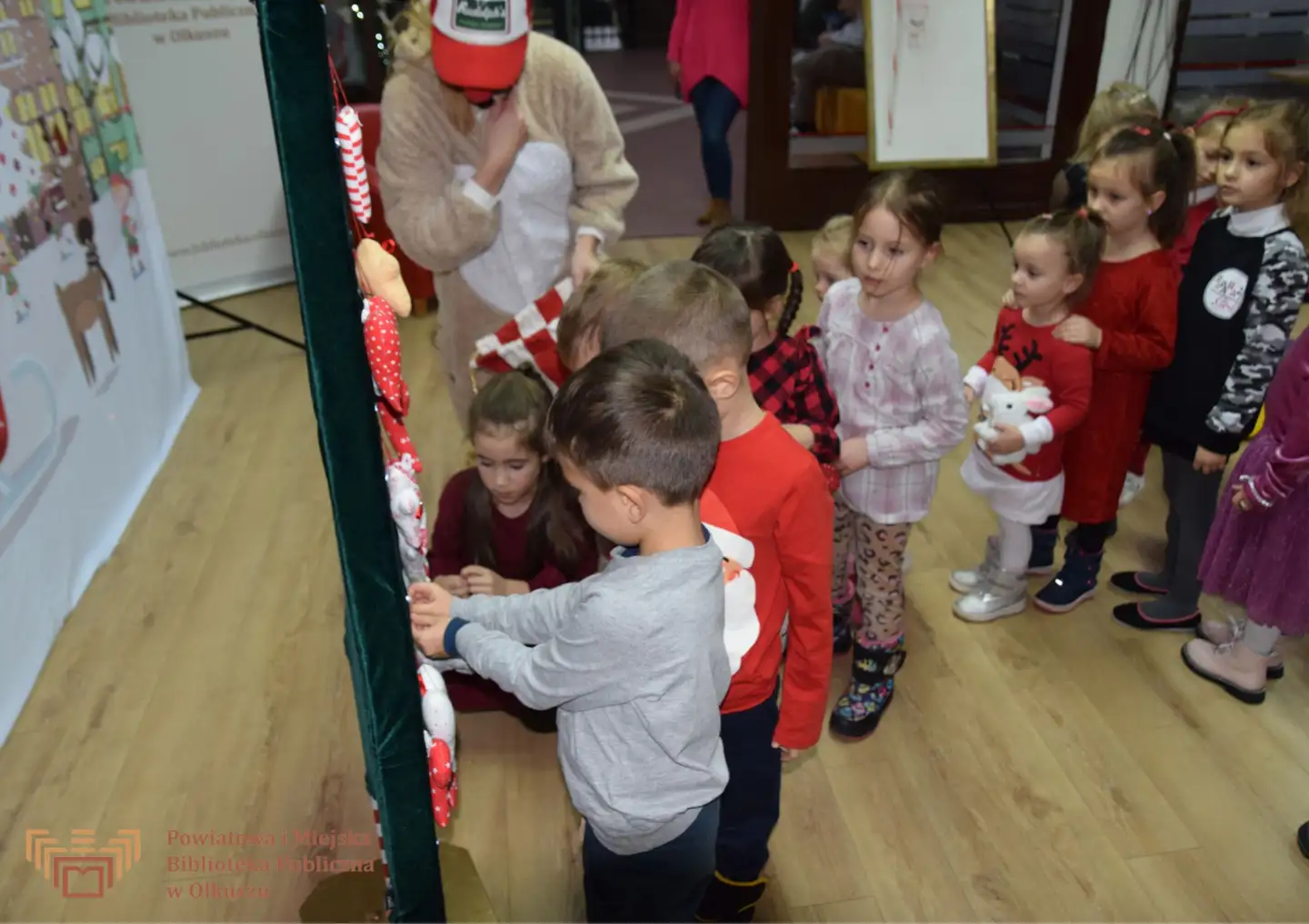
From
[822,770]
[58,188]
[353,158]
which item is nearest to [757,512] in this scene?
[353,158]

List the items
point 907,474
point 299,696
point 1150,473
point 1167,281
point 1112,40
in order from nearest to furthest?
point 907,474, point 1167,281, point 299,696, point 1150,473, point 1112,40

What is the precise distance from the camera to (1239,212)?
2.04 meters

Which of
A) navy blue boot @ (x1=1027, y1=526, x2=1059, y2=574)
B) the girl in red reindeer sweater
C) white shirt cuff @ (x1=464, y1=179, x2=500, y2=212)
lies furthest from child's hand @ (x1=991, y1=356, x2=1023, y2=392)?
white shirt cuff @ (x1=464, y1=179, x2=500, y2=212)

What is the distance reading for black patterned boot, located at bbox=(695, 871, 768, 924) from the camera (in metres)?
1.65

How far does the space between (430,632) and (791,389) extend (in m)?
0.84

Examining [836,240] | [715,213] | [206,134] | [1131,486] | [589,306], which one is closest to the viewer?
[589,306]

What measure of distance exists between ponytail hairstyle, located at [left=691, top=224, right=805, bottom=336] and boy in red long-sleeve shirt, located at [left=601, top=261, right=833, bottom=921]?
0.86ft

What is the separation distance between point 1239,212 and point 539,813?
1869mm

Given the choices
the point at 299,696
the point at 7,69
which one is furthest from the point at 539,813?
the point at 7,69

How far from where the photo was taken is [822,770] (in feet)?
6.67

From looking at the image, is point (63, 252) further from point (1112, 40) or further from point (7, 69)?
point (1112, 40)

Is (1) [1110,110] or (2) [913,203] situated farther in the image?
(1) [1110,110]

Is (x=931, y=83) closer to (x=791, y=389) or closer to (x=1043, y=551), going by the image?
(x=1043, y=551)

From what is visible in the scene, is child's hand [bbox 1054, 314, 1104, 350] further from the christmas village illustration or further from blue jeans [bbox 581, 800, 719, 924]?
the christmas village illustration
